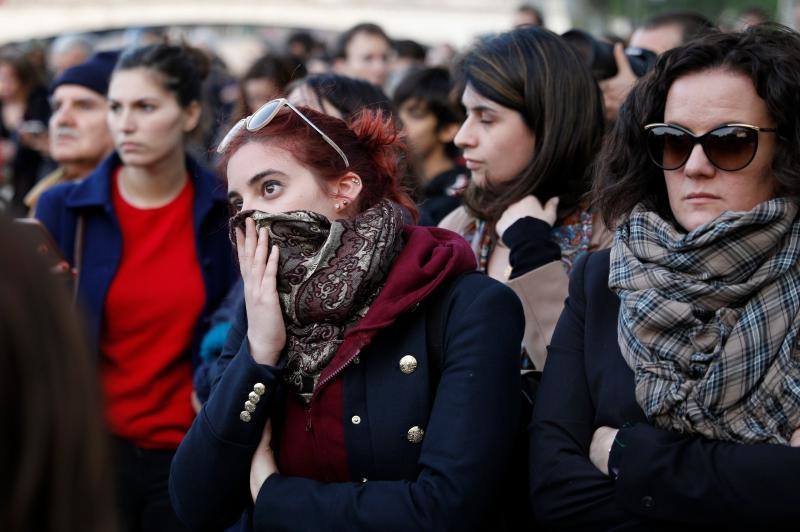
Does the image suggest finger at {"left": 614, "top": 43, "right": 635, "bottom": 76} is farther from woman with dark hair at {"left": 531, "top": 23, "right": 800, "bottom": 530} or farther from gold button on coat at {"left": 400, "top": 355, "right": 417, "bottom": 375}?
gold button on coat at {"left": 400, "top": 355, "right": 417, "bottom": 375}

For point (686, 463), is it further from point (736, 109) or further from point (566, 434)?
point (736, 109)

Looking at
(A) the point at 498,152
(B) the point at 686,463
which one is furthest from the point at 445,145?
(B) the point at 686,463

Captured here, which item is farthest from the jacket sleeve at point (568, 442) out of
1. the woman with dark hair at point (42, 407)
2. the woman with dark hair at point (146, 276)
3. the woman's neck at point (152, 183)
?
the woman's neck at point (152, 183)

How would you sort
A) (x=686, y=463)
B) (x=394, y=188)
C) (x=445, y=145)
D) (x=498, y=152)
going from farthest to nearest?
(x=445, y=145) → (x=498, y=152) → (x=394, y=188) → (x=686, y=463)

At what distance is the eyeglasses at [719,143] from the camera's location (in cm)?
266

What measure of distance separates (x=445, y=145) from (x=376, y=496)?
12.7 feet

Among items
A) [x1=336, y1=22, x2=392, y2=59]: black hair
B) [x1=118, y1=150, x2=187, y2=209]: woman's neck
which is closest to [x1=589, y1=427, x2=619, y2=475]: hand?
[x1=118, y1=150, x2=187, y2=209]: woman's neck

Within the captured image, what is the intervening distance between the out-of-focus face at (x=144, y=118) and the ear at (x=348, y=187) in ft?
6.38

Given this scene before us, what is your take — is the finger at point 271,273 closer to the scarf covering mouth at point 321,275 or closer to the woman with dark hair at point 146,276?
the scarf covering mouth at point 321,275

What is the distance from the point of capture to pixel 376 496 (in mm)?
2609

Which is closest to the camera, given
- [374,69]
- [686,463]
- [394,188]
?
[686,463]

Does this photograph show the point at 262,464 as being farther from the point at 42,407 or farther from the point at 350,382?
the point at 42,407

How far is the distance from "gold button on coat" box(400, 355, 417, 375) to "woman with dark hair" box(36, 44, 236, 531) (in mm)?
1628

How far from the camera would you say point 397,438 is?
271 centimetres
